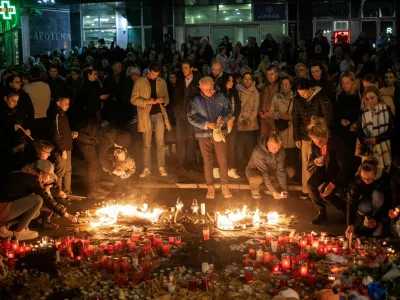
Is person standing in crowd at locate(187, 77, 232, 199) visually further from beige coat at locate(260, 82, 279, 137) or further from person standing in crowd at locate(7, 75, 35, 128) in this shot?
person standing in crowd at locate(7, 75, 35, 128)

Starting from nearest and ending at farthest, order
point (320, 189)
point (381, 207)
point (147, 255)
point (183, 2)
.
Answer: point (147, 255)
point (381, 207)
point (320, 189)
point (183, 2)

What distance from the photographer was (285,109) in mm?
11117

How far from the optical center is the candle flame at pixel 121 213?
30.3ft

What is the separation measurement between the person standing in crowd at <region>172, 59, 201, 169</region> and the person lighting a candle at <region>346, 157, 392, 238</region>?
4259mm

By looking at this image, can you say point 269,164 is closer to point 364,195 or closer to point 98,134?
point 364,195

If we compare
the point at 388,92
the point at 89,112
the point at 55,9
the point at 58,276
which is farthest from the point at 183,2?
the point at 58,276

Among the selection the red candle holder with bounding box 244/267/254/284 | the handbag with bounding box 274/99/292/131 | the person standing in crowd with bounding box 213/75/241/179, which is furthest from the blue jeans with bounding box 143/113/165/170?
the red candle holder with bounding box 244/267/254/284

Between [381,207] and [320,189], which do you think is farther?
[320,189]

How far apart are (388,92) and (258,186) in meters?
2.83

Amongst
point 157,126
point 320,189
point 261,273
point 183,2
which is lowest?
point 261,273

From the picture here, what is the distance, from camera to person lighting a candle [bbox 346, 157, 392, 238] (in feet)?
27.2

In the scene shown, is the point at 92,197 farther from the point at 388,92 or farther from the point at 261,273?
the point at 388,92

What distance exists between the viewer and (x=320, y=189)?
9.23 meters

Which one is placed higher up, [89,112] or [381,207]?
[89,112]
